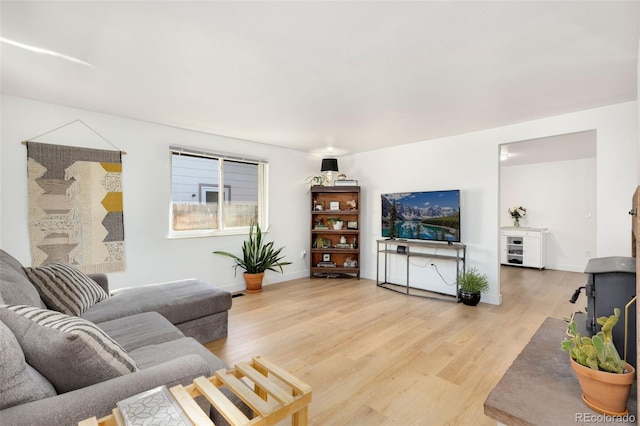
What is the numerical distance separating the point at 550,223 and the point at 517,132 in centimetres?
394

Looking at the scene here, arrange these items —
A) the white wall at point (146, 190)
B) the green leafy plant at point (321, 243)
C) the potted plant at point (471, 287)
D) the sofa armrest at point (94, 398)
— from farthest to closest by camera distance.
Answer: the green leafy plant at point (321, 243), the potted plant at point (471, 287), the white wall at point (146, 190), the sofa armrest at point (94, 398)

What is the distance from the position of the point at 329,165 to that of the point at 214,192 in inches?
80.9

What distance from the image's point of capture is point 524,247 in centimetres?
639

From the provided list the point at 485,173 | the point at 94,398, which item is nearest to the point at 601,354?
the point at 94,398

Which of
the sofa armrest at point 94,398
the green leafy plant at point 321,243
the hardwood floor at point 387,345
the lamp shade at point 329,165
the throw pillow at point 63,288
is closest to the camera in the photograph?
the sofa armrest at point 94,398

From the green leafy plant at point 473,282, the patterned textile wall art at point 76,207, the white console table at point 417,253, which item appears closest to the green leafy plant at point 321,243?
the white console table at point 417,253

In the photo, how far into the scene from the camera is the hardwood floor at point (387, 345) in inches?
74.8

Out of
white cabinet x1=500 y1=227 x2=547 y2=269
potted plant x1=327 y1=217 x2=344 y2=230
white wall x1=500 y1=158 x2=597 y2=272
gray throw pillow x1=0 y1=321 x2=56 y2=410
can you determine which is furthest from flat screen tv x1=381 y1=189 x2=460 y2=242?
gray throw pillow x1=0 y1=321 x2=56 y2=410

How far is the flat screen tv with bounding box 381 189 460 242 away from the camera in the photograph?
423cm

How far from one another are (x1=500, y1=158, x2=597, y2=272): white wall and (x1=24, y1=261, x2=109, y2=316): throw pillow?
26.0ft

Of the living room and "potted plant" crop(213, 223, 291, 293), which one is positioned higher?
the living room

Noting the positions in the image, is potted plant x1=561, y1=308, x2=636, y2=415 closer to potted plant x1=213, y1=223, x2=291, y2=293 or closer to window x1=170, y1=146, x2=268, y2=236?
potted plant x1=213, y1=223, x2=291, y2=293

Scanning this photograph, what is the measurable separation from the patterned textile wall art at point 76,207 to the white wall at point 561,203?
304 inches

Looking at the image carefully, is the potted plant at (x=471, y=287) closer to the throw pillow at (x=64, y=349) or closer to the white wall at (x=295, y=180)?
the white wall at (x=295, y=180)
